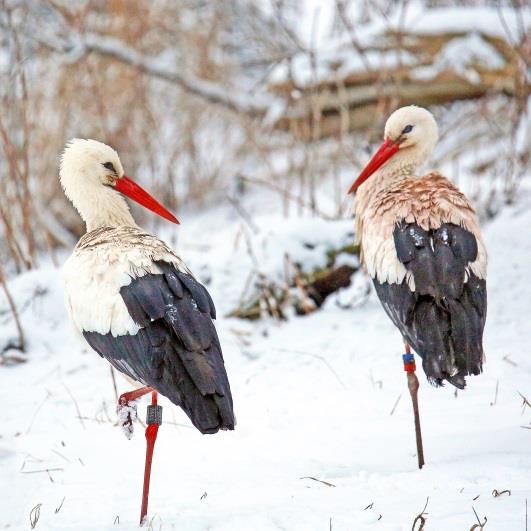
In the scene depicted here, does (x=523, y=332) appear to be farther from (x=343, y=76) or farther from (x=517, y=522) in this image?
(x=343, y=76)

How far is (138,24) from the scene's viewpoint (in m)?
9.44

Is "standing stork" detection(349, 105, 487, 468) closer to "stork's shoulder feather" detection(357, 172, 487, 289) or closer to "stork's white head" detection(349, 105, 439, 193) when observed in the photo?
"stork's shoulder feather" detection(357, 172, 487, 289)

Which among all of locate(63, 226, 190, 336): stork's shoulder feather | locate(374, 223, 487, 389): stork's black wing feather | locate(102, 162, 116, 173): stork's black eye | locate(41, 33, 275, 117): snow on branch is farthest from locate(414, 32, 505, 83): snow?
locate(63, 226, 190, 336): stork's shoulder feather

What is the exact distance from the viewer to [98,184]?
4.43m

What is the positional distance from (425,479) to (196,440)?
1345 millimetres

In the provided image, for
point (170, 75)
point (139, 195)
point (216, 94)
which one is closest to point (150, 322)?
point (139, 195)

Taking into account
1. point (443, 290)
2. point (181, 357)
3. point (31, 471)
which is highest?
point (443, 290)

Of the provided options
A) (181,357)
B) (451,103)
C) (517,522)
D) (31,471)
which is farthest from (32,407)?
(451,103)

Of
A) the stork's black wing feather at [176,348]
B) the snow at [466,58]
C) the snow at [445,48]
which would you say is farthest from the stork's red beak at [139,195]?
the snow at [466,58]

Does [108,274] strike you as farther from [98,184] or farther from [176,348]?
[98,184]

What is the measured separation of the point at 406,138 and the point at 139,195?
168 centimetres

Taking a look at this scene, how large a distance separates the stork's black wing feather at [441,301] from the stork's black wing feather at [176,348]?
92 cm

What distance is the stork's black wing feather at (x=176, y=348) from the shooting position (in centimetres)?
315

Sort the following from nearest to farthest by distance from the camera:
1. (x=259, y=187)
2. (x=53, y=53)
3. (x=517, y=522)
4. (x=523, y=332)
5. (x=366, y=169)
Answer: (x=517, y=522)
(x=366, y=169)
(x=523, y=332)
(x=53, y=53)
(x=259, y=187)
